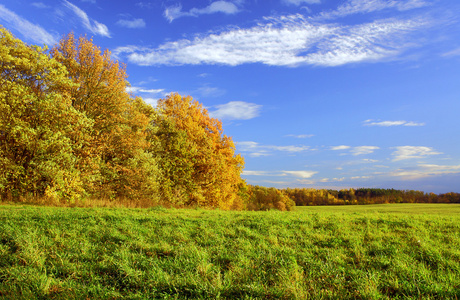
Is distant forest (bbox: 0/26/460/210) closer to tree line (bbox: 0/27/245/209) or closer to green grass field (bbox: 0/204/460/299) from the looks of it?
tree line (bbox: 0/27/245/209)

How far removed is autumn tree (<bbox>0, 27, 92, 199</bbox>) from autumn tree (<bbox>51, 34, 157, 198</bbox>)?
240 cm

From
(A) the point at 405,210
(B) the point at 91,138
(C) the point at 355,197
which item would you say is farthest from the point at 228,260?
(C) the point at 355,197

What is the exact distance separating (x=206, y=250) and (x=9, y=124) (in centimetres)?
2184

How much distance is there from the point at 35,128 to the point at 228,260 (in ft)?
76.2

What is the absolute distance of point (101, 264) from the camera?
677 cm

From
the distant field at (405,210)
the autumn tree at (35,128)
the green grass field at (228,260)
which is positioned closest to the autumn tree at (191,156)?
the autumn tree at (35,128)

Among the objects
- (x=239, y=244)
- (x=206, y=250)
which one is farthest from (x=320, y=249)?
(x=206, y=250)

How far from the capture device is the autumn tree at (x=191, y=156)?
3266 centimetres

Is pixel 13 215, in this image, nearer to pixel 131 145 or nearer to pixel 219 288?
pixel 219 288

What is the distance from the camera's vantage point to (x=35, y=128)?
22.7 meters

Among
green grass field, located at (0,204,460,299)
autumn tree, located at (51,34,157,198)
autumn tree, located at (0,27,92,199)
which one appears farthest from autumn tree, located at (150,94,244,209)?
green grass field, located at (0,204,460,299)

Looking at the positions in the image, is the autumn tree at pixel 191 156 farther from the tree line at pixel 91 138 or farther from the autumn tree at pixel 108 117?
the autumn tree at pixel 108 117

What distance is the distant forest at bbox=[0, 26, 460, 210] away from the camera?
2161 cm

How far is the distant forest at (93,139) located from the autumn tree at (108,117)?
9cm
